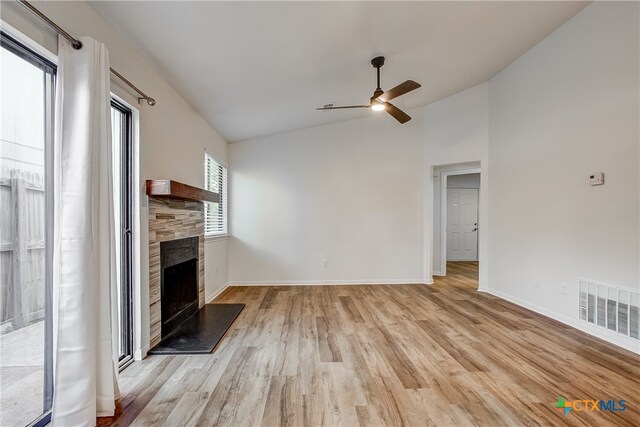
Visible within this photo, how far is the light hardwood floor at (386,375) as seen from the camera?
5.32 feet

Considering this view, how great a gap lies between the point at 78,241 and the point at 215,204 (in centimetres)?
301

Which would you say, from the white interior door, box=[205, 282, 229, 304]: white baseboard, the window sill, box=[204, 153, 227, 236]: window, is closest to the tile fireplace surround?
the window sill

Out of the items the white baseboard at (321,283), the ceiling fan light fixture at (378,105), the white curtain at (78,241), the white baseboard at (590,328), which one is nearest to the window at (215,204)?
the white baseboard at (321,283)

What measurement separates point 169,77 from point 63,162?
1549 millimetres

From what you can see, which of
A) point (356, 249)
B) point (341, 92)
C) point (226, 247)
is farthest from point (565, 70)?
point (226, 247)

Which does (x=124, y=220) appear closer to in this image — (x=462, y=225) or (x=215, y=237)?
(x=215, y=237)

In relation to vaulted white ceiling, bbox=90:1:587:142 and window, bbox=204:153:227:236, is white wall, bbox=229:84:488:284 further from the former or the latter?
vaulted white ceiling, bbox=90:1:587:142

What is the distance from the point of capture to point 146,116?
2340 millimetres

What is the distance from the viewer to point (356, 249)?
4.91 meters

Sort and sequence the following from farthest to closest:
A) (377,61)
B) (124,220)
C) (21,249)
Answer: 1. (377,61)
2. (124,220)
3. (21,249)

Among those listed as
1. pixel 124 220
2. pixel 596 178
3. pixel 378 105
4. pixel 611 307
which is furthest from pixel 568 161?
pixel 124 220

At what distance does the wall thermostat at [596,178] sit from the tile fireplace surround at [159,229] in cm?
429

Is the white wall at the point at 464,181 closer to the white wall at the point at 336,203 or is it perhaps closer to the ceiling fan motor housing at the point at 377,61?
the white wall at the point at 336,203

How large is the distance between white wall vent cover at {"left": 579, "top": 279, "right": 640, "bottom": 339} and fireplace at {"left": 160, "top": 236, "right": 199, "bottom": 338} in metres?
4.30
